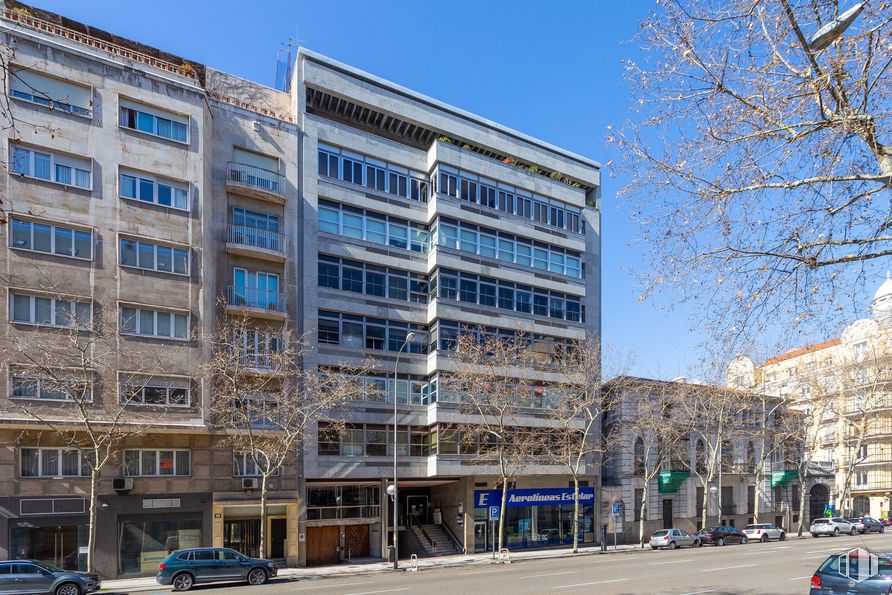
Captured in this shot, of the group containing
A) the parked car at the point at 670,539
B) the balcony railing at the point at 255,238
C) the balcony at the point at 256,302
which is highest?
the balcony railing at the point at 255,238

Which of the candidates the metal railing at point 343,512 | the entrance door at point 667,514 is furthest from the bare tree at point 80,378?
the entrance door at point 667,514

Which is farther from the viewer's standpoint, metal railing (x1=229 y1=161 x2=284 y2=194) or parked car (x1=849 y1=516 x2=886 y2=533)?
parked car (x1=849 y1=516 x2=886 y2=533)

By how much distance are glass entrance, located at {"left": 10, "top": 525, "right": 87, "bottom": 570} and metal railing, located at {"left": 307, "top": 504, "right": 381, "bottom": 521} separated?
10.6 m

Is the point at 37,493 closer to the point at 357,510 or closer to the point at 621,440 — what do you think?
the point at 357,510

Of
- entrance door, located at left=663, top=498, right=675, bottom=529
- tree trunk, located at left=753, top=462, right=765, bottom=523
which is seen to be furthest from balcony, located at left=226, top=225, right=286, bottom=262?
tree trunk, located at left=753, top=462, right=765, bottom=523

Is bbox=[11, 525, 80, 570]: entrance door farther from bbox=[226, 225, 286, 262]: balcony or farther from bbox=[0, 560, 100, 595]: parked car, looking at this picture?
bbox=[226, 225, 286, 262]: balcony

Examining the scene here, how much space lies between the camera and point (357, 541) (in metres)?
37.7

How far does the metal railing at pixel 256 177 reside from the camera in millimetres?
34688

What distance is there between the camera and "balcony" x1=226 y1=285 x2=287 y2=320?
3350 centimetres

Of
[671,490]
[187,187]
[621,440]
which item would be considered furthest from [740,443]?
[187,187]

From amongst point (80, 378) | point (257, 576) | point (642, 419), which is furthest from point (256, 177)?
point (642, 419)

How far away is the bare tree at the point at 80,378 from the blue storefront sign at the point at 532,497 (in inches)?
769

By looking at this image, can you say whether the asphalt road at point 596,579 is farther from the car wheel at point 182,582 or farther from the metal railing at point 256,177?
the metal railing at point 256,177

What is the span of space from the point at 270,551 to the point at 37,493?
10736mm
